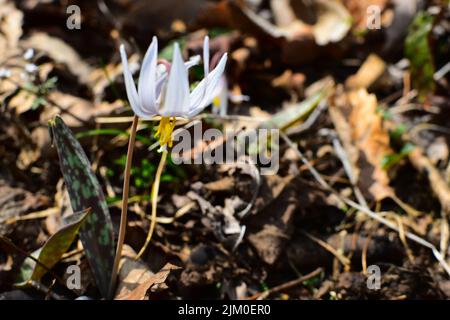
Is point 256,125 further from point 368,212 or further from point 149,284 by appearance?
point 149,284

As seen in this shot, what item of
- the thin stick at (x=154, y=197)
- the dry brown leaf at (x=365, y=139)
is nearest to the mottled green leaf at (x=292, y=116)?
the dry brown leaf at (x=365, y=139)

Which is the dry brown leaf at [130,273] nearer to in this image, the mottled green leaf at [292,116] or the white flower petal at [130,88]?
the white flower petal at [130,88]

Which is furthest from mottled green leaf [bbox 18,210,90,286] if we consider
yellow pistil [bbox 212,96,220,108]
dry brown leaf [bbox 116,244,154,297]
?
yellow pistil [bbox 212,96,220,108]

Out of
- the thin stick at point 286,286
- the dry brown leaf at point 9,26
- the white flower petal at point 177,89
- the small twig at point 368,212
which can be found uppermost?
the dry brown leaf at point 9,26

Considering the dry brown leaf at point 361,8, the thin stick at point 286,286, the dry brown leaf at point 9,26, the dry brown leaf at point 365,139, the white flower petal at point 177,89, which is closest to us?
the white flower petal at point 177,89

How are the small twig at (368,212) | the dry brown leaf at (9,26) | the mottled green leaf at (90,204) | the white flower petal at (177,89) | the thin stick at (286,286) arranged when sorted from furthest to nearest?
the dry brown leaf at (9,26)
the small twig at (368,212)
the thin stick at (286,286)
the mottled green leaf at (90,204)
the white flower petal at (177,89)

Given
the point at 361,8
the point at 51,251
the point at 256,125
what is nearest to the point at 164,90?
the point at 51,251

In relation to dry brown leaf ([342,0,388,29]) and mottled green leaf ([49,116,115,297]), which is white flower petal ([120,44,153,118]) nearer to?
mottled green leaf ([49,116,115,297])

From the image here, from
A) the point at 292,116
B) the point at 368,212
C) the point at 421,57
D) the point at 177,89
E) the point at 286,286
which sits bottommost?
the point at 286,286
